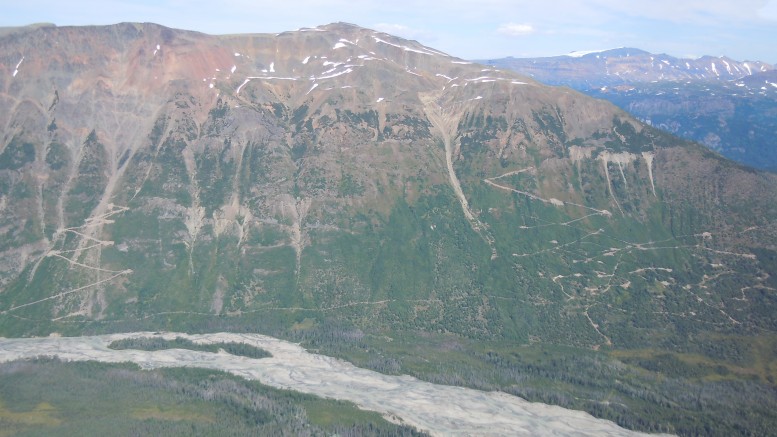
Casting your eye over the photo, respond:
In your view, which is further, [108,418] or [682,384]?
[682,384]

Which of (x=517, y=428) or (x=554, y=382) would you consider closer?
(x=517, y=428)

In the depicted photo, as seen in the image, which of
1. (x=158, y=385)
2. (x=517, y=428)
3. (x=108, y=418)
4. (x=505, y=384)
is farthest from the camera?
(x=505, y=384)

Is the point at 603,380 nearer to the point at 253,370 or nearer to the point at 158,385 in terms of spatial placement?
the point at 253,370

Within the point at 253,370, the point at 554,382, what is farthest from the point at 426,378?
the point at 253,370

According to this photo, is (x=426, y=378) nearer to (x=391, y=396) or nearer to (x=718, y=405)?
(x=391, y=396)

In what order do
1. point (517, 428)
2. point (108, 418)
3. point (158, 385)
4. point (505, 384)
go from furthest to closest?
1. point (505, 384)
2. point (158, 385)
3. point (517, 428)
4. point (108, 418)

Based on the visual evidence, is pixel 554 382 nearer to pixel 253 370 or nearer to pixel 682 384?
pixel 682 384

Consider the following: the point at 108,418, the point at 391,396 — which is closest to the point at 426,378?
the point at 391,396

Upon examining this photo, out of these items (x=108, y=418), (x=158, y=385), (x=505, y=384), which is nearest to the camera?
(x=108, y=418)
